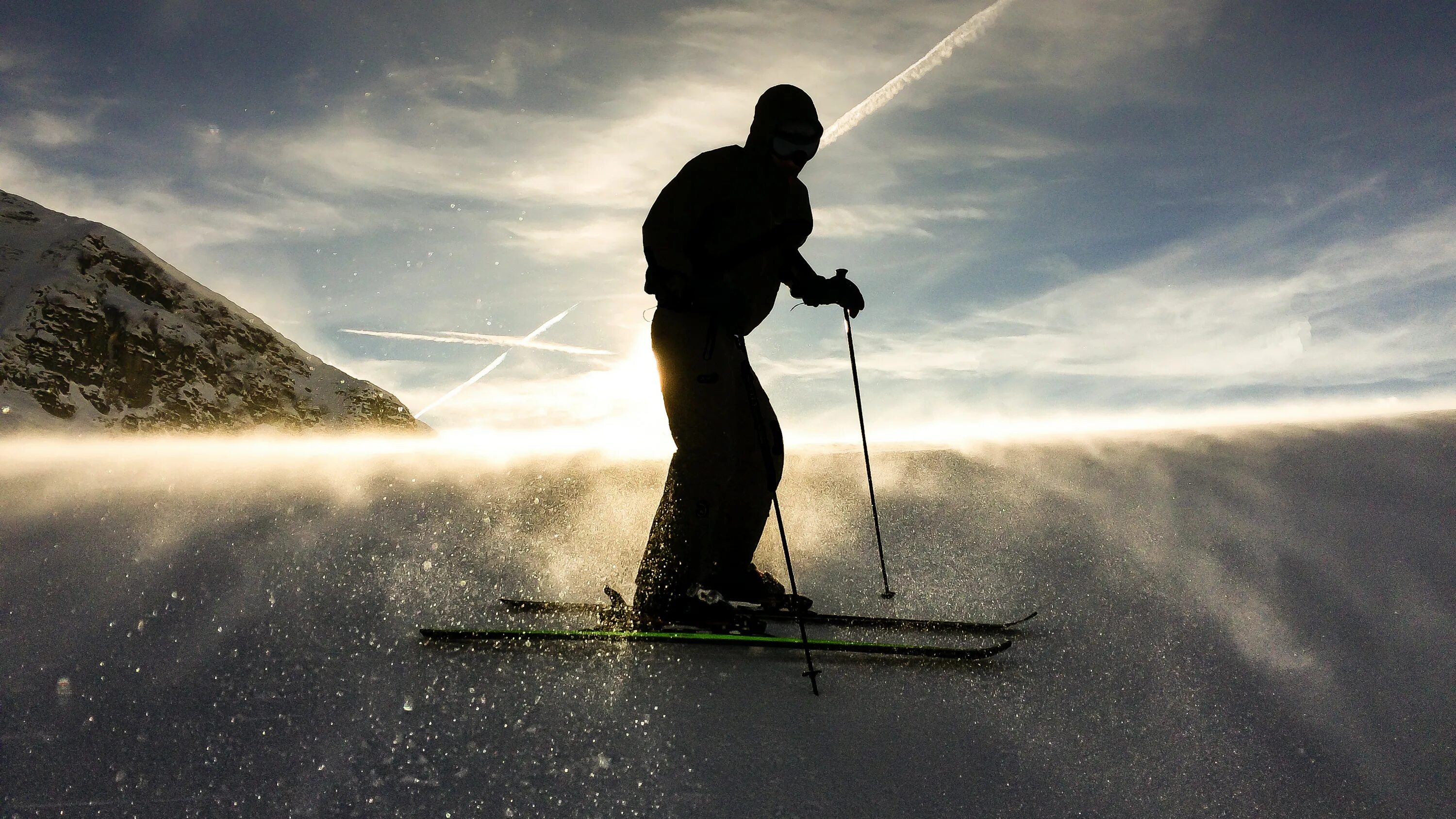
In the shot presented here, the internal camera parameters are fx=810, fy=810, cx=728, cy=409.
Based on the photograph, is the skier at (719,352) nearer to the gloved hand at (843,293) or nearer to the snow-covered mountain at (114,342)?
the gloved hand at (843,293)

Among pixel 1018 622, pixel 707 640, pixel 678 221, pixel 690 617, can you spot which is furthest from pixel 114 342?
pixel 1018 622

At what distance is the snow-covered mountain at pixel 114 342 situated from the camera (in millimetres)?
175375

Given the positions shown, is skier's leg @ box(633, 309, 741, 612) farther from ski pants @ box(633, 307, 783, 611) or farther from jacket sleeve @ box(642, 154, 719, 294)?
jacket sleeve @ box(642, 154, 719, 294)

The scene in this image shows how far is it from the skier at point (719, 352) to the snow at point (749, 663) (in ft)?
1.89

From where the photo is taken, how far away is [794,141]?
4.48m

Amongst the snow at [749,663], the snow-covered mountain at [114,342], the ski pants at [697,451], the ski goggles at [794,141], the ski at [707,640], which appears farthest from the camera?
the snow-covered mountain at [114,342]

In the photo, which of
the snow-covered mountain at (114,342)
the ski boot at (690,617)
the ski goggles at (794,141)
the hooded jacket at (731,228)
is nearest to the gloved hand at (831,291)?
the hooded jacket at (731,228)

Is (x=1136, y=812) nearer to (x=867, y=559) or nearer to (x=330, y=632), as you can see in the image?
(x=867, y=559)

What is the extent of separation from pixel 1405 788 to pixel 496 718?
10.3 ft

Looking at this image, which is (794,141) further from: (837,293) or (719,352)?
(719,352)

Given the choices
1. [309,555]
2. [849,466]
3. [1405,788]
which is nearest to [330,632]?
[309,555]

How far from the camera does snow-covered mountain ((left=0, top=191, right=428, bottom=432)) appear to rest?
575 ft

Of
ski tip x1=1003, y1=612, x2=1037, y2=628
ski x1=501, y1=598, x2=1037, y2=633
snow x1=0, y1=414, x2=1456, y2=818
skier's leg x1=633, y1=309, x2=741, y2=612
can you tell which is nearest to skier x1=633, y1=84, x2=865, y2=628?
skier's leg x1=633, y1=309, x2=741, y2=612

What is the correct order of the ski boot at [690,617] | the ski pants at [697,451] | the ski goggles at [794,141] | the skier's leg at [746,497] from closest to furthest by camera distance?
the ski boot at [690,617] < the ski pants at [697,451] < the skier's leg at [746,497] < the ski goggles at [794,141]
